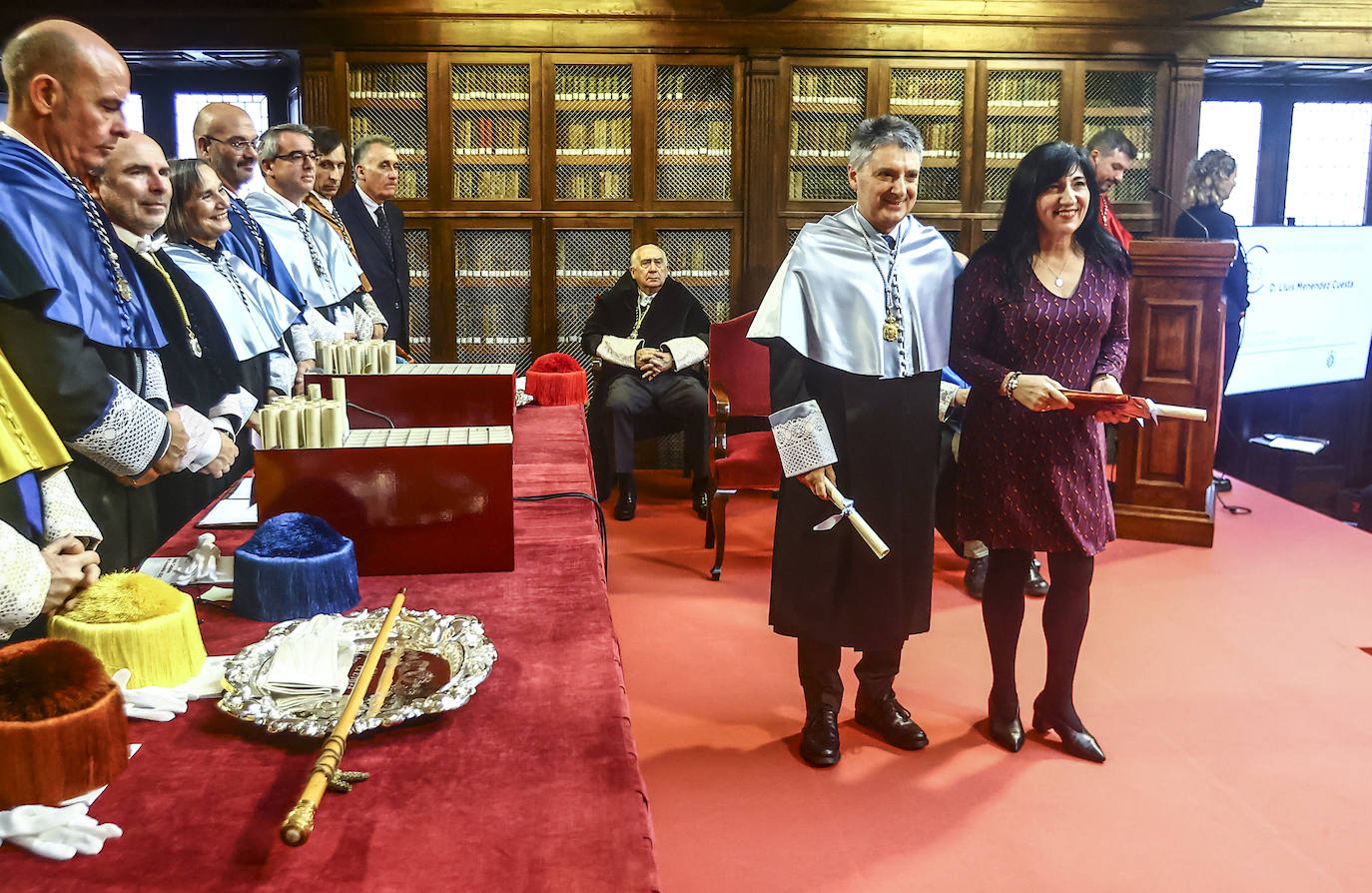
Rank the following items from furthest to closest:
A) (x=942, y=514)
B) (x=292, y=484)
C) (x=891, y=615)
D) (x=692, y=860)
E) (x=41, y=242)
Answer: (x=942, y=514), (x=891, y=615), (x=692, y=860), (x=41, y=242), (x=292, y=484)

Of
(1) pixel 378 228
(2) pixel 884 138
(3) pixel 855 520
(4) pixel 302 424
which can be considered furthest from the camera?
(1) pixel 378 228

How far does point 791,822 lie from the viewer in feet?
8.09

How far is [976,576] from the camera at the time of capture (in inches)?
163

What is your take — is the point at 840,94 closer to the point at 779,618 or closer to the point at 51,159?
the point at 779,618

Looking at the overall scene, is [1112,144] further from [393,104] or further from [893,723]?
[393,104]

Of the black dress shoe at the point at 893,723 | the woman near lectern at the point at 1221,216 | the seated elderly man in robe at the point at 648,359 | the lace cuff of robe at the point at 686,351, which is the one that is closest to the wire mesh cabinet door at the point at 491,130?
the seated elderly man in robe at the point at 648,359

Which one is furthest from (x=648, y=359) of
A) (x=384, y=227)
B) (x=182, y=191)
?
(x=182, y=191)

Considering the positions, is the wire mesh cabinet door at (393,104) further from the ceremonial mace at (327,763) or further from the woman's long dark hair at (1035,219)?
the ceremonial mace at (327,763)

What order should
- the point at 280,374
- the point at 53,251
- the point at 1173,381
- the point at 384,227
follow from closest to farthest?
the point at 53,251 < the point at 280,374 < the point at 1173,381 < the point at 384,227

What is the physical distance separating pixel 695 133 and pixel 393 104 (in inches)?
70.4

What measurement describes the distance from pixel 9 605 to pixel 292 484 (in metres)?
0.46

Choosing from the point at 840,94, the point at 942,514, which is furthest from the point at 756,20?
the point at 942,514

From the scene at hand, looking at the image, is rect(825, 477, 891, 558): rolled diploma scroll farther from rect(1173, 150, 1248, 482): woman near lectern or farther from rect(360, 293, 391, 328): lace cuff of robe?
rect(1173, 150, 1248, 482): woman near lectern

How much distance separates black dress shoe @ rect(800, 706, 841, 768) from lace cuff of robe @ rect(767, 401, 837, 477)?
0.70 metres
